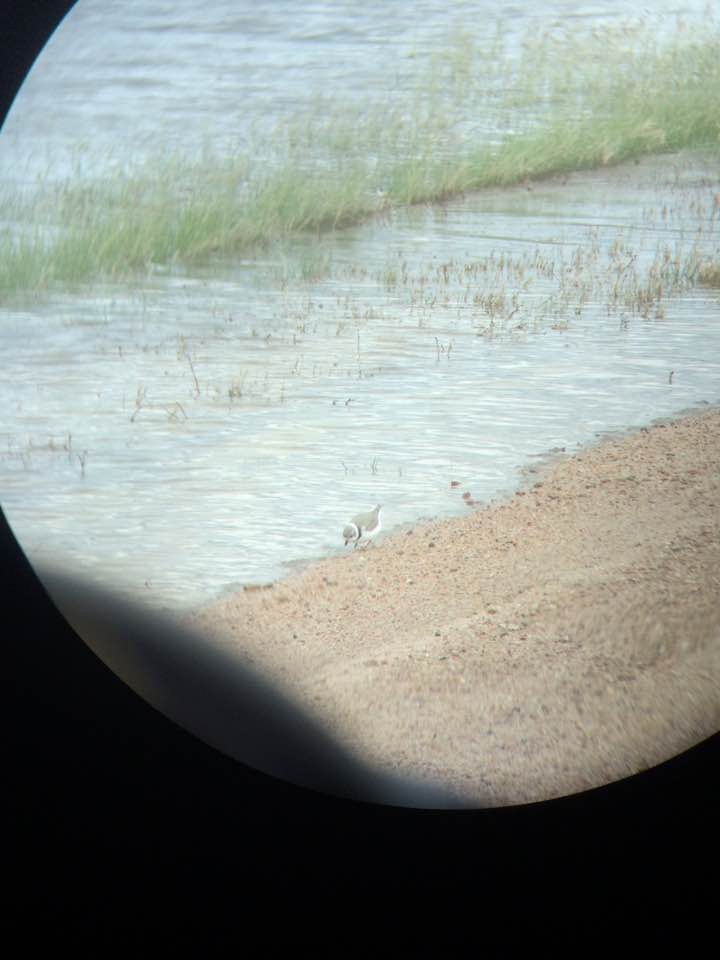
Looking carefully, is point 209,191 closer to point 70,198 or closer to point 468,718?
point 70,198

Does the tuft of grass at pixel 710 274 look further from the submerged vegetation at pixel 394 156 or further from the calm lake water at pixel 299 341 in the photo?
the submerged vegetation at pixel 394 156

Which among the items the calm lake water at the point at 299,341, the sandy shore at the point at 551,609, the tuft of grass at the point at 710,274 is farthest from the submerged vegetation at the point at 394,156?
the sandy shore at the point at 551,609

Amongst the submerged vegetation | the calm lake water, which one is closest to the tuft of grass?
the calm lake water

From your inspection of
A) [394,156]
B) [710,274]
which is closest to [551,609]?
[710,274]

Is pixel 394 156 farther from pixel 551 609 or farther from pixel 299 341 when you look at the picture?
pixel 551 609

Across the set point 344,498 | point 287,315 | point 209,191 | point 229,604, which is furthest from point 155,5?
point 229,604
